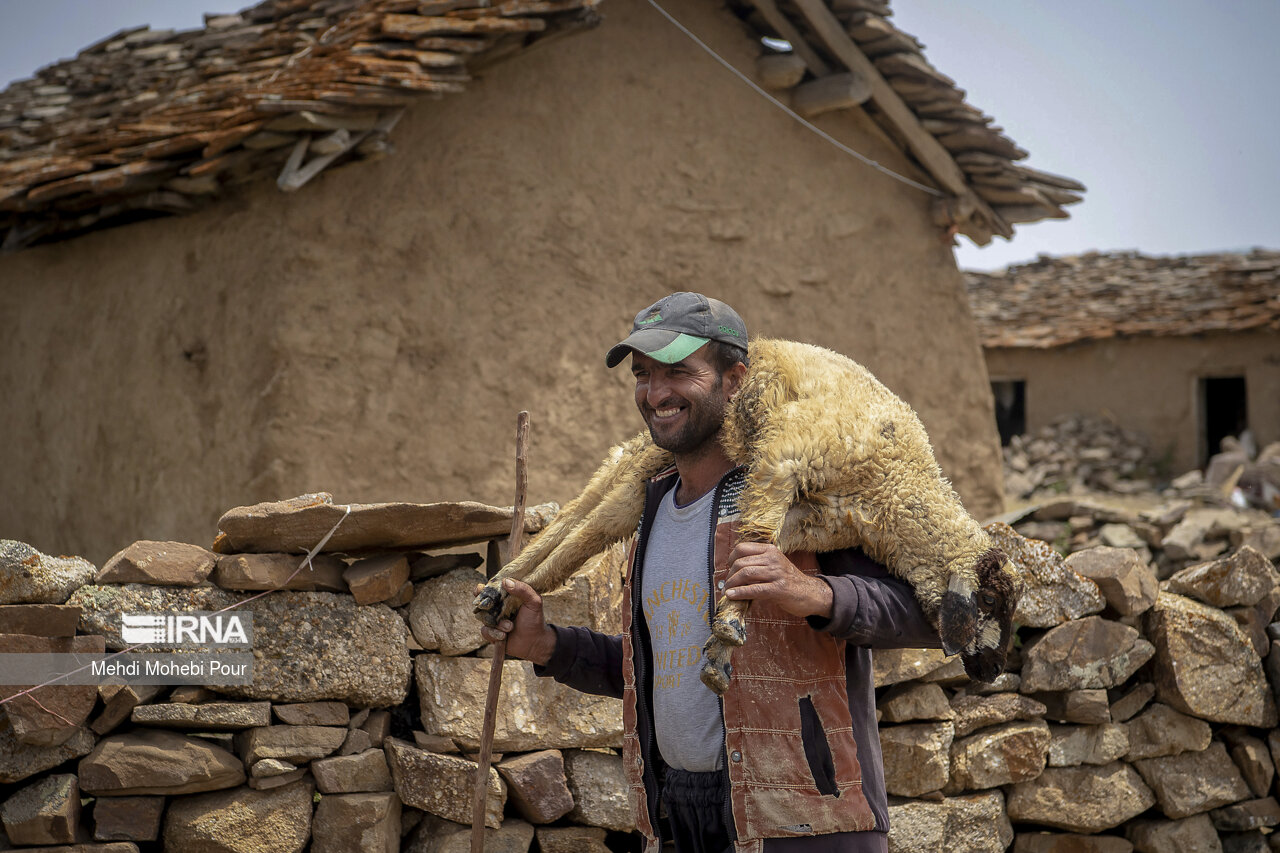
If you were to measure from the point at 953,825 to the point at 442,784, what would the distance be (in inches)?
68.9

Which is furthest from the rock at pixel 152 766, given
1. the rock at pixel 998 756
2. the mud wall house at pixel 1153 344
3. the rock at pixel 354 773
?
the mud wall house at pixel 1153 344

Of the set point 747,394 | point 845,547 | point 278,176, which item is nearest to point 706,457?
point 747,394

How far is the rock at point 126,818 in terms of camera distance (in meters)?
2.97

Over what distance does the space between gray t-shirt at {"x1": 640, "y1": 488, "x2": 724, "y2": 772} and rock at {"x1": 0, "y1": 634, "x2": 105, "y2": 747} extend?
1698 millimetres

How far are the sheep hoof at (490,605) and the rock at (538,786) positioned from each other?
3.11 feet

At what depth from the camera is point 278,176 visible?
4691 mm

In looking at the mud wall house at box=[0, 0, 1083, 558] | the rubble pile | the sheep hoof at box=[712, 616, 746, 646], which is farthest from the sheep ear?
the rubble pile

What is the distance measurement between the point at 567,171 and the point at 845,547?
3685 millimetres

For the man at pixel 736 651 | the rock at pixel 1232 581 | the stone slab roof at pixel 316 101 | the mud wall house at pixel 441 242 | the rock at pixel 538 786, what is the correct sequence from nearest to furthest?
the man at pixel 736 651 < the rock at pixel 538 786 < the rock at pixel 1232 581 < the stone slab roof at pixel 316 101 < the mud wall house at pixel 441 242

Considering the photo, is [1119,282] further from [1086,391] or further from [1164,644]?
[1164,644]

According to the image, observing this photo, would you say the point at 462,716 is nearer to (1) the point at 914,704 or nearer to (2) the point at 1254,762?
(1) the point at 914,704

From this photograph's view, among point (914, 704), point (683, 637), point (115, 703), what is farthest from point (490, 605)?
point (914, 704)

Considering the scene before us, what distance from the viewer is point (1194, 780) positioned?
3.89 metres

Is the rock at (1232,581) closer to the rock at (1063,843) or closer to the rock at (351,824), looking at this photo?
the rock at (1063,843)
